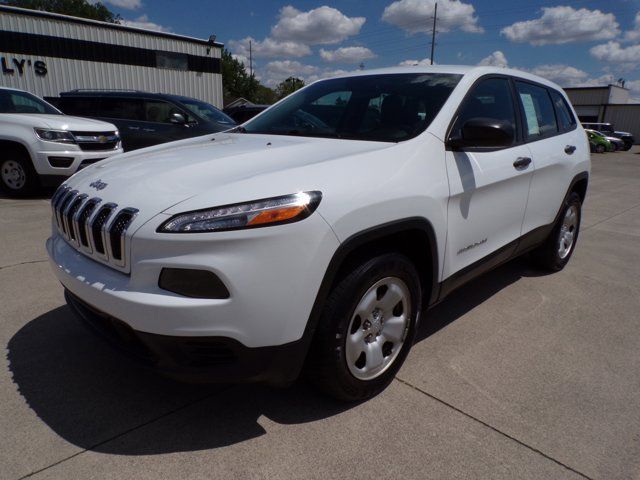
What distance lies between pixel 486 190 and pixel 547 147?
119 cm

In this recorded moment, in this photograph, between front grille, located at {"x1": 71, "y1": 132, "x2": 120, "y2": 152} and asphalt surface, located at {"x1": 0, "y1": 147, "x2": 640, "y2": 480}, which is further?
front grille, located at {"x1": 71, "y1": 132, "x2": 120, "y2": 152}

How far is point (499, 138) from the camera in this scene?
99.6 inches

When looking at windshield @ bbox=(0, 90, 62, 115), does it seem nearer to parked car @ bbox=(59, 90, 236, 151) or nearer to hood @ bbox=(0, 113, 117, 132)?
hood @ bbox=(0, 113, 117, 132)

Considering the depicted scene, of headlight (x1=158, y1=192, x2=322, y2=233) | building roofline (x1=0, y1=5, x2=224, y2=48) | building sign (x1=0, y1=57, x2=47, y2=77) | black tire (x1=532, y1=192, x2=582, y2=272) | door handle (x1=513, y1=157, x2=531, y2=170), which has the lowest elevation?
black tire (x1=532, y1=192, x2=582, y2=272)

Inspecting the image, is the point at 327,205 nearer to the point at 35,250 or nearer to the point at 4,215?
the point at 35,250

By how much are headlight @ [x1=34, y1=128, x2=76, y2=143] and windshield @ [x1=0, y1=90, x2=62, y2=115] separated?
100 centimetres

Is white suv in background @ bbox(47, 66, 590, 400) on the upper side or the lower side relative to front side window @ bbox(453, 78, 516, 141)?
lower

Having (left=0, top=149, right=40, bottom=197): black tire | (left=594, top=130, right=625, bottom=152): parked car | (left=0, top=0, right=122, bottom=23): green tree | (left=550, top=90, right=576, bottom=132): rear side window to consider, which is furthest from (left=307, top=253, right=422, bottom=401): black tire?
(left=0, top=0, right=122, bottom=23): green tree

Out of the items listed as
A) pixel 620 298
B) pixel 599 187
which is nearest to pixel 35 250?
pixel 620 298

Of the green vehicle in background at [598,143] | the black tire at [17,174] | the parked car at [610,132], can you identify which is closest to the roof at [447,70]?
the black tire at [17,174]

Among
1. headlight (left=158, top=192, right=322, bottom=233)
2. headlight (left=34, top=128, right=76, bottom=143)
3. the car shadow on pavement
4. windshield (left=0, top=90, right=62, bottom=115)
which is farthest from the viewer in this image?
windshield (left=0, top=90, right=62, bottom=115)

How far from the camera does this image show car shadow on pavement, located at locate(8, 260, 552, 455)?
84.4 inches

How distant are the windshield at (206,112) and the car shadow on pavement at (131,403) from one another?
22.3ft

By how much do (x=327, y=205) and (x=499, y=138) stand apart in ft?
3.79
